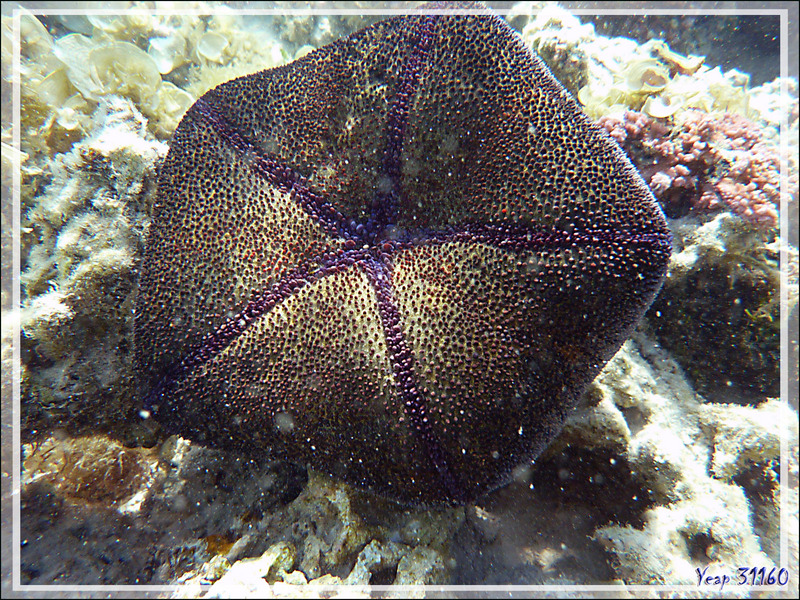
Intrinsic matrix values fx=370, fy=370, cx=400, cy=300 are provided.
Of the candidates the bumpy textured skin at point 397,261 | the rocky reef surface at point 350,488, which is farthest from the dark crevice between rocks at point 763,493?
the bumpy textured skin at point 397,261

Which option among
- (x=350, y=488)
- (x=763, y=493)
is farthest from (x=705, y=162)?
(x=350, y=488)

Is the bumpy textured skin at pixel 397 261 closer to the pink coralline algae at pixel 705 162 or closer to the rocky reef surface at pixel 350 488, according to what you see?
the rocky reef surface at pixel 350 488

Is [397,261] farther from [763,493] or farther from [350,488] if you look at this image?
[763,493]

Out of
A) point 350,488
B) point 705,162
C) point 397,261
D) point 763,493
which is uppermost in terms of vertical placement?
point 705,162

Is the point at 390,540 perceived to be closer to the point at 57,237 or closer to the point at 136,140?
the point at 57,237

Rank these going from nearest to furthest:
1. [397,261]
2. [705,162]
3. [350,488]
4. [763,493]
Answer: [397,261] → [350,488] → [763,493] → [705,162]

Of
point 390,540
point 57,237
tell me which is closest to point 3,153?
point 57,237
